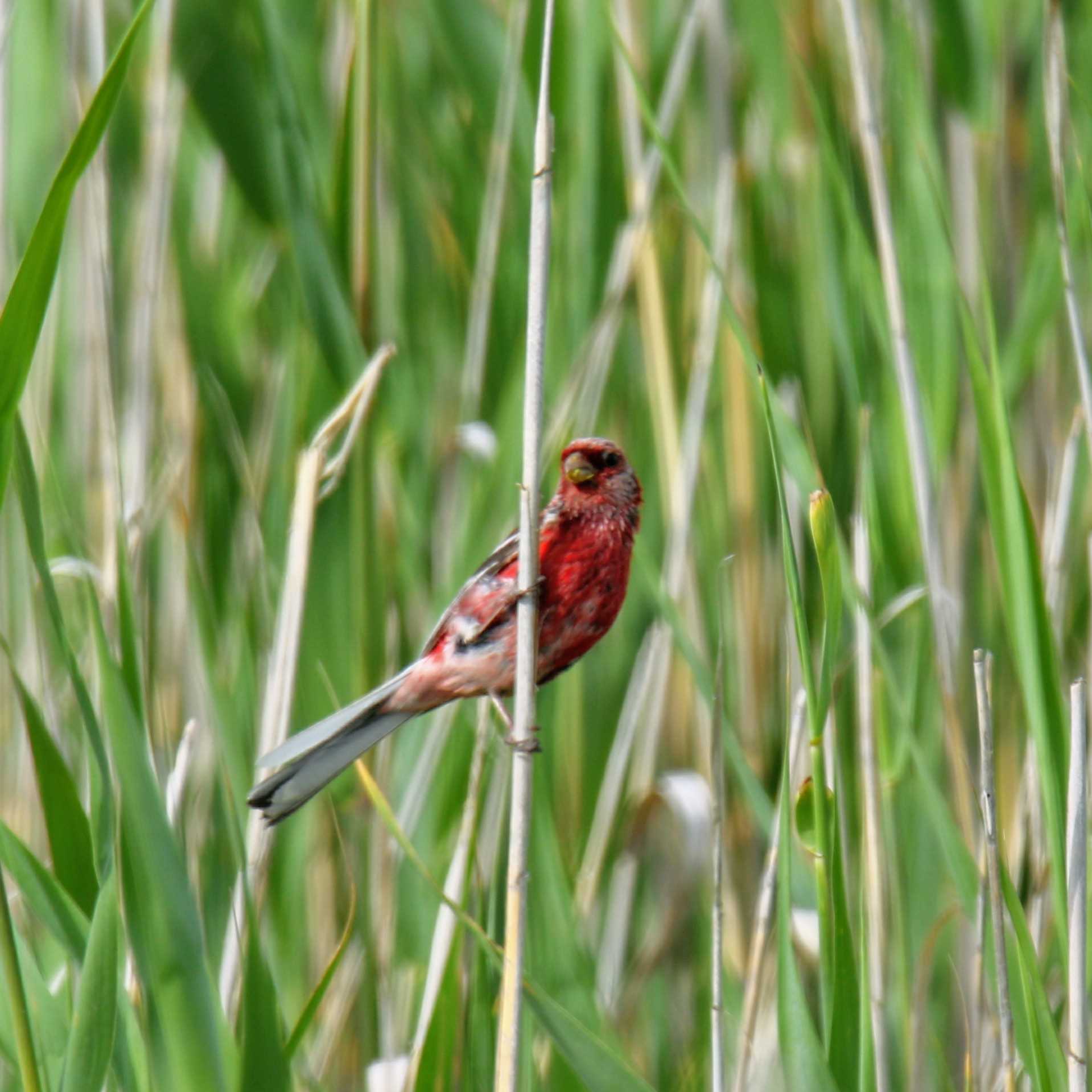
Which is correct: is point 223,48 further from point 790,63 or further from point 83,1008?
point 83,1008

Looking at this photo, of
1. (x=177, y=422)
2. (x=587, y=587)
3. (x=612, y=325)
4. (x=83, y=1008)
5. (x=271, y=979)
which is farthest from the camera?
(x=177, y=422)

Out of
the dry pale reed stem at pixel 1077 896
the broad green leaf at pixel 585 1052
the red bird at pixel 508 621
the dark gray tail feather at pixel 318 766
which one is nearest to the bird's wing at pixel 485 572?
the red bird at pixel 508 621

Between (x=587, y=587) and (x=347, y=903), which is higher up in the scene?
(x=587, y=587)

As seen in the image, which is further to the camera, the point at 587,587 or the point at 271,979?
the point at 587,587

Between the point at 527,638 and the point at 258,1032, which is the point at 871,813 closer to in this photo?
the point at 527,638

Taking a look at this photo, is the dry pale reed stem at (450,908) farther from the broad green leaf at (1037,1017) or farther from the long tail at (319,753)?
the broad green leaf at (1037,1017)

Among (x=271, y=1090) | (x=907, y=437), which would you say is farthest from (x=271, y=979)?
(x=907, y=437)
